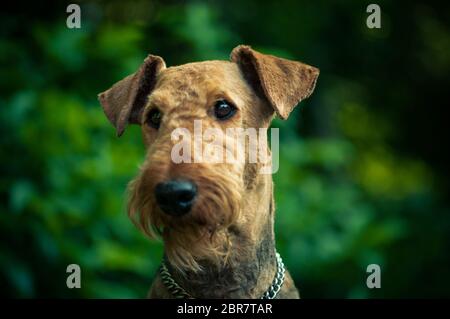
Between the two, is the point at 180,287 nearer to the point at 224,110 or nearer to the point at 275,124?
the point at 224,110

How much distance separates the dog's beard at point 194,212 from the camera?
225 cm

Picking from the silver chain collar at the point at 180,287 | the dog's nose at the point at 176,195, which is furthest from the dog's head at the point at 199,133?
the silver chain collar at the point at 180,287

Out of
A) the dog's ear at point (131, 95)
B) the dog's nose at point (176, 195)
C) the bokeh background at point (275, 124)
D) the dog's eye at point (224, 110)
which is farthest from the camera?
→ the bokeh background at point (275, 124)

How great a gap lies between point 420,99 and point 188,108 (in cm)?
665

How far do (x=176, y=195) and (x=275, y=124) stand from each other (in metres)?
2.85

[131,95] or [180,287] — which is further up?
[131,95]

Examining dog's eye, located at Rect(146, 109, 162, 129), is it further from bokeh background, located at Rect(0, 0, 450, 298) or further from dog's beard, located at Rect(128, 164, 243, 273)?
bokeh background, located at Rect(0, 0, 450, 298)

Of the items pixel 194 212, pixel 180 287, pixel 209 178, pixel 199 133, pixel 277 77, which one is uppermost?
pixel 277 77

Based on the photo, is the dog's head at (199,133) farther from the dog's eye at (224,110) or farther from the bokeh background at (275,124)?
the bokeh background at (275,124)

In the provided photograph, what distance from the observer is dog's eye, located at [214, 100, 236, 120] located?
2.55 metres

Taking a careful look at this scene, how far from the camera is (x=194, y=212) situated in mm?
2236

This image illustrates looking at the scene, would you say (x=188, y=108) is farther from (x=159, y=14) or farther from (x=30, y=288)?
(x=159, y=14)

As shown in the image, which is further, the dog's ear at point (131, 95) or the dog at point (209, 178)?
the dog's ear at point (131, 95)

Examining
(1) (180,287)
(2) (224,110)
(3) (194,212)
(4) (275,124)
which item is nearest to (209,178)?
(3) (194,212)
